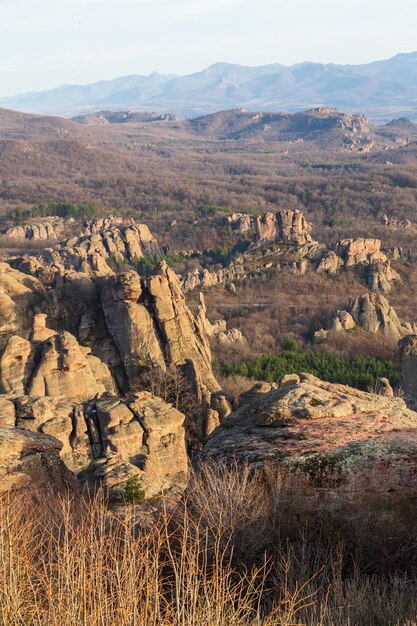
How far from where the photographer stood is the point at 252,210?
7229 inches

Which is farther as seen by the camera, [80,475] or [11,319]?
[11,319]

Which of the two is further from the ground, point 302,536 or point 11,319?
point 302,536

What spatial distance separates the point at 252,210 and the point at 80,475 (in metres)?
Answer: 166

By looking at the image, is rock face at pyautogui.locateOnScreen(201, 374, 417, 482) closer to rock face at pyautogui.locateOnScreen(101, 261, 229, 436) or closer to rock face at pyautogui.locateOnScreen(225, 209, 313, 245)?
rock face at pyautogui.locateOnScreen(101, 261, 229, 436)

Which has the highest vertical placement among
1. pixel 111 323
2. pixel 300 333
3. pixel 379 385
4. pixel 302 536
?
pixel 302 536

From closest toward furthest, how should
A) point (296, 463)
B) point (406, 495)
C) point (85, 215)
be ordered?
point (406, 495)
point (296, 463)
point (85, 215)

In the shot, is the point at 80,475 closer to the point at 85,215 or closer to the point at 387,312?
the point at 387,312

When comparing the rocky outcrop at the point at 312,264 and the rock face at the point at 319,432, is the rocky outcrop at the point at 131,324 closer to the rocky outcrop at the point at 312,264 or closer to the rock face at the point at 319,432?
the rock face at the point at 319,432

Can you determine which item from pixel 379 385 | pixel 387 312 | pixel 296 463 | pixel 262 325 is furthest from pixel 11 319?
pixel 387 312

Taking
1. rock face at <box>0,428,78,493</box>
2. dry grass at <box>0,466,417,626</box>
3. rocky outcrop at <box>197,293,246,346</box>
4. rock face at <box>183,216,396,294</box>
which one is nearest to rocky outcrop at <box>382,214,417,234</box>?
rock face at <box>183,216,396,294</box>

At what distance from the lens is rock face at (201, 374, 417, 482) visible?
14.5m

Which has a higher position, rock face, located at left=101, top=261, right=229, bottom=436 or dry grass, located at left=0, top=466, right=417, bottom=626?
dry grass, located at left=0, top=466, right=417, bottom=626

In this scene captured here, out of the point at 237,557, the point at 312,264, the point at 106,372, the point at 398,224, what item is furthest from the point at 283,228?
the point at 237,557

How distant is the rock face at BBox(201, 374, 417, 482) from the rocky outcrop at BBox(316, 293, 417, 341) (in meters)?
59.3
